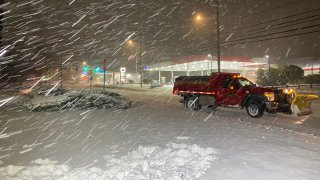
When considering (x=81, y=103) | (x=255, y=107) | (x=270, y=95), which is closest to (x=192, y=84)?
(x=255, y=107)

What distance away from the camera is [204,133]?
30.7 ft

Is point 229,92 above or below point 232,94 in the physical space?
above

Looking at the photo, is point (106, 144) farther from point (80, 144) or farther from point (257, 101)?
point (257, 101)

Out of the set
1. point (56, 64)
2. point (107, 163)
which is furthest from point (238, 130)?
point (56, 64)

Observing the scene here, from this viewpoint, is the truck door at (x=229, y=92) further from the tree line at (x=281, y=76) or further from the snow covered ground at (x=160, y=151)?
the tree line at (x=281, y=76)

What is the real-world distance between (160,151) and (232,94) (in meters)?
8.61

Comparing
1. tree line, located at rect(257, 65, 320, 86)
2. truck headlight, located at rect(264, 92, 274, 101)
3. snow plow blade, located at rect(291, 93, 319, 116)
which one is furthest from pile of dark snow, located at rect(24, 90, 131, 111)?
tree line, located at rect(257, 65, 320, 86)

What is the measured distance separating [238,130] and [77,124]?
22.3ft

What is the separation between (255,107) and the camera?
13430 millimetres

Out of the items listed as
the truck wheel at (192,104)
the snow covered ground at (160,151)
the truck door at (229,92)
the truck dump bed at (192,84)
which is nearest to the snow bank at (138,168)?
the snow covered ground at (160,151)

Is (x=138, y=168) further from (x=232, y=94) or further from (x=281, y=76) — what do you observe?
(x=281, y=76)

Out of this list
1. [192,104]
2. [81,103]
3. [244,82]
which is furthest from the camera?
[81,103]

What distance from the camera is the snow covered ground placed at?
556 cm

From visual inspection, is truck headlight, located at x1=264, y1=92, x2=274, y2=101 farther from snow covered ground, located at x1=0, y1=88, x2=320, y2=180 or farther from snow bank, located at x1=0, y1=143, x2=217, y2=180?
snow bank, located at x1=0, y1=143, x2=217, y2=180
